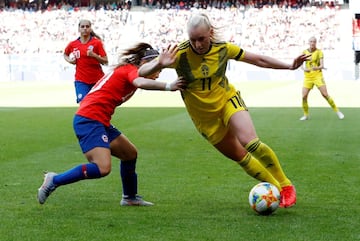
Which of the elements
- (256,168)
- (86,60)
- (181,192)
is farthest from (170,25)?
(256,168)

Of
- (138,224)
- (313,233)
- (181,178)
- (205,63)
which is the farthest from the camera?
(181,178)

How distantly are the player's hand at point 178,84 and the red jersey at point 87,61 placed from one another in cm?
854

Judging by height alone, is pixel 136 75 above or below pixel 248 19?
above

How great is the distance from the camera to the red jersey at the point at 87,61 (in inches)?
625

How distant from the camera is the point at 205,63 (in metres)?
7.63

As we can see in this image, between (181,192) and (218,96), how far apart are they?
179cm

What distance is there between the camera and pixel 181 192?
9094 mm

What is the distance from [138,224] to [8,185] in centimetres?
305

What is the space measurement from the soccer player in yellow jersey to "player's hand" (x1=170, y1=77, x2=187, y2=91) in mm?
161

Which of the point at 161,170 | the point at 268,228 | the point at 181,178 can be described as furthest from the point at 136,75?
the point at 161,170

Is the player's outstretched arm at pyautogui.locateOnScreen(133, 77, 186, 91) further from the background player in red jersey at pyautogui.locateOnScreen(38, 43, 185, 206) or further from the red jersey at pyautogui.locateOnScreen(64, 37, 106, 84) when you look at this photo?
the red jersey at pyautogui.locateOnScreen(64, 37, 106, 84)

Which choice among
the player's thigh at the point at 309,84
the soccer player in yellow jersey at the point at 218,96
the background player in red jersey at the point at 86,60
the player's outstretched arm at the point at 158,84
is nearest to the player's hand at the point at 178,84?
the player's outstretched arm at the point at 158,84

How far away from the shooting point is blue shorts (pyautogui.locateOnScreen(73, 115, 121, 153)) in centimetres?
769

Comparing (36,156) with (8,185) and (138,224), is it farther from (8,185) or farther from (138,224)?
(138,224)
